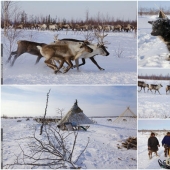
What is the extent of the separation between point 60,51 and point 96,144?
1016mm

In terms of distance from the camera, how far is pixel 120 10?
3.51 metres

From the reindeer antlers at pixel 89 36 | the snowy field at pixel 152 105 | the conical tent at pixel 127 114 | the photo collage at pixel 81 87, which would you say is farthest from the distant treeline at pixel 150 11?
the conical tent at pixel 127 114

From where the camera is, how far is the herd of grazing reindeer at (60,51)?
3.45m

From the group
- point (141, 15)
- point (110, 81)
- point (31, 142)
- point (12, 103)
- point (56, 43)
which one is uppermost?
point (141, 15)

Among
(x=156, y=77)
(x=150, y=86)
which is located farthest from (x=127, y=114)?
(x=156, y=77)

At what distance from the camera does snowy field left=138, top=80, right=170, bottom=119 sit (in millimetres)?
3441

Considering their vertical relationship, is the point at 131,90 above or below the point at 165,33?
below

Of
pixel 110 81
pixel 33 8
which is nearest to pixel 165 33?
pixel 110 81

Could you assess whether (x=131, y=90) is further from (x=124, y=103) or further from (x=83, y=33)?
(x=83, y=33)

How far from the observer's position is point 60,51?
3469 millimetres

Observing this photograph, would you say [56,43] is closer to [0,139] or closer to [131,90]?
[131,90]

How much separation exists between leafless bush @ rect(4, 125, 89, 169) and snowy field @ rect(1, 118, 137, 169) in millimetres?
40

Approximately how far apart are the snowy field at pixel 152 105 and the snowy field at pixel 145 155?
0.64 ft

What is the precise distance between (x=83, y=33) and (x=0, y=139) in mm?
1372
